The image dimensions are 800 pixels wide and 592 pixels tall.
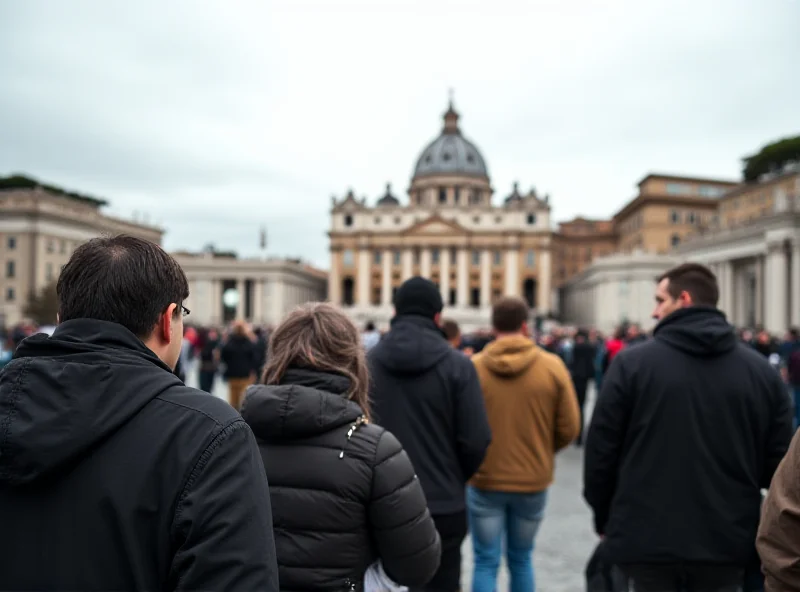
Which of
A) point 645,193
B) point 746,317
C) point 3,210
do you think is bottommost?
point 746,317

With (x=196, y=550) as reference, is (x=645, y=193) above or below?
above

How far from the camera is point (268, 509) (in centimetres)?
160

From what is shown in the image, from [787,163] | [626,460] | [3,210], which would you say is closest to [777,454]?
[626,460]

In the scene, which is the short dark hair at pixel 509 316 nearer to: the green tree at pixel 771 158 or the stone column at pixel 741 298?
the stone column at pixel 741 298

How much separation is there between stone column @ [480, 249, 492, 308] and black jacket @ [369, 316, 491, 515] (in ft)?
228

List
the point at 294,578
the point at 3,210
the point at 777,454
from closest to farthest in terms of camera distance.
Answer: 1. the point at 294,578
2. the point at 777,454
3. the point at 3,210

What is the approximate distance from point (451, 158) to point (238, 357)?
7811 centimetres

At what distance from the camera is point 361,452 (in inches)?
97.9

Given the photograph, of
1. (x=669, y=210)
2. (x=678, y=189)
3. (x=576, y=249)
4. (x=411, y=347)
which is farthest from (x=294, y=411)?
(x=576, y=249)

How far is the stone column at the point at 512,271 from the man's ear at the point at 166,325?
235 feet

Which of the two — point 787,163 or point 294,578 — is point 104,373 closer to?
point 294,578

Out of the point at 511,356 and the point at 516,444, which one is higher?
the point at 511,356

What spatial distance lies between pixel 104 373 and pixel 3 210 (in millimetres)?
58018

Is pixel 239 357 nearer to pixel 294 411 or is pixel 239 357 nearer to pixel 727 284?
pixel 294 411
